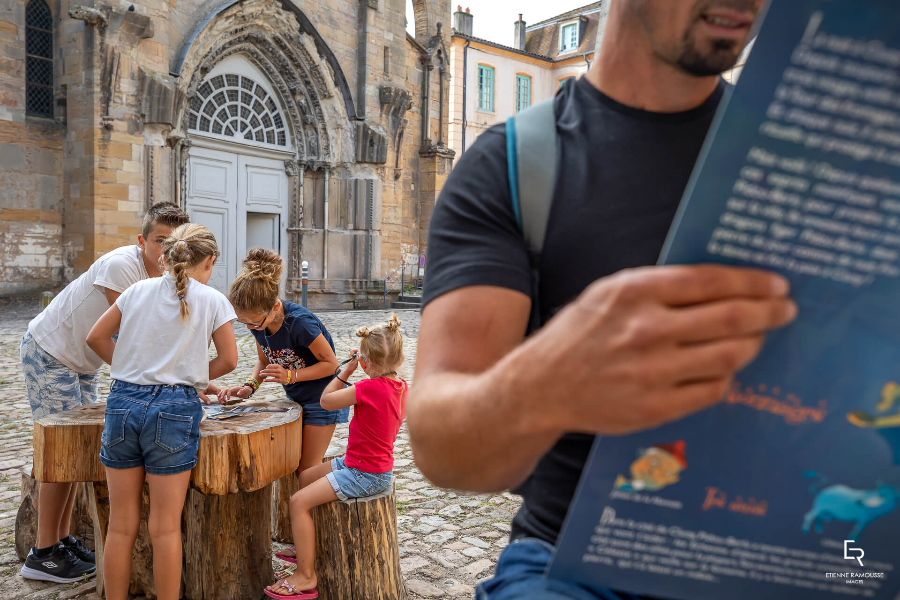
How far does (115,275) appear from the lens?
3576 millimetres

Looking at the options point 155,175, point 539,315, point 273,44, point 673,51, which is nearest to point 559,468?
point 539,315

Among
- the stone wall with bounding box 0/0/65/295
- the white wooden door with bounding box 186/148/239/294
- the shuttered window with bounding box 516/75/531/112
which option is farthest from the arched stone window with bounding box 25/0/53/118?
the shuttered window with bounding box 516/75/531/112

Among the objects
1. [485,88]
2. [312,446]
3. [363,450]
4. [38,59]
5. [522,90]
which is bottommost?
[312,446]

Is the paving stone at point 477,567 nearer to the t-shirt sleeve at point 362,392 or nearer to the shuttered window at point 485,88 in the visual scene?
the t-shirt sleeve at point 362,392

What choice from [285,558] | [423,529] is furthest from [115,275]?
[423,529]

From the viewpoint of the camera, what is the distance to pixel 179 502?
3006 millimetres

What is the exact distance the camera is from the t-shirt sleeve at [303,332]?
3.73 m

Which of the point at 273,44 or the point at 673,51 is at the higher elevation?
the point at 273,44

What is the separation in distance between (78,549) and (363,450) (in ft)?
5.25

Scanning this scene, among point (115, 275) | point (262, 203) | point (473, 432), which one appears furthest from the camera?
point (262, 203)

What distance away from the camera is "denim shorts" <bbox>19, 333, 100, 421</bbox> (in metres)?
3.68

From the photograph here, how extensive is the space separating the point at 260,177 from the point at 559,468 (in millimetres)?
16986

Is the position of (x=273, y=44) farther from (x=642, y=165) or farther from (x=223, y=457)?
(x=642, y=165)

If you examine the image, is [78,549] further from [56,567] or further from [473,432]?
[473,432]
